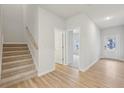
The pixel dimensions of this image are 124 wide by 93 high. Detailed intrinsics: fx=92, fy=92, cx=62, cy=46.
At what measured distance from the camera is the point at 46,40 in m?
3.74

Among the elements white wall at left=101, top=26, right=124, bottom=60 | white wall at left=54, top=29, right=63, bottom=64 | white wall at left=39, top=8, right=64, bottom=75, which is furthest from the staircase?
white wall at left=101, top=26, right=124, bottom=60

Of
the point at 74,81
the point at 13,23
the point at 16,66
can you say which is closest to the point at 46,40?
the point at 16,66

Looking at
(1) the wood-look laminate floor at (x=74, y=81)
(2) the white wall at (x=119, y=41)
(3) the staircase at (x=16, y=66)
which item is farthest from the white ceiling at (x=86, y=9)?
(2) the white wall at (x=119, y=41)

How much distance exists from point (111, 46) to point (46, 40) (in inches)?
228

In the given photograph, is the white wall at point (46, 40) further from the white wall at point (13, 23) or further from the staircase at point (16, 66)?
the white wall at point (13, 23)

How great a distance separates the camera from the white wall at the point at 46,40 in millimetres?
3500

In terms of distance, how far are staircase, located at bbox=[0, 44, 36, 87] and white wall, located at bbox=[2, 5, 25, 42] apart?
4.87 ft

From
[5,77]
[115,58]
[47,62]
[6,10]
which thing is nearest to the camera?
[5,77]

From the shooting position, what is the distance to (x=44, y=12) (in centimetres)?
366

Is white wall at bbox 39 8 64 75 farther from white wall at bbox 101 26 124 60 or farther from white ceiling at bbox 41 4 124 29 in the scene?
white wall at bbox 101 26 124 60
